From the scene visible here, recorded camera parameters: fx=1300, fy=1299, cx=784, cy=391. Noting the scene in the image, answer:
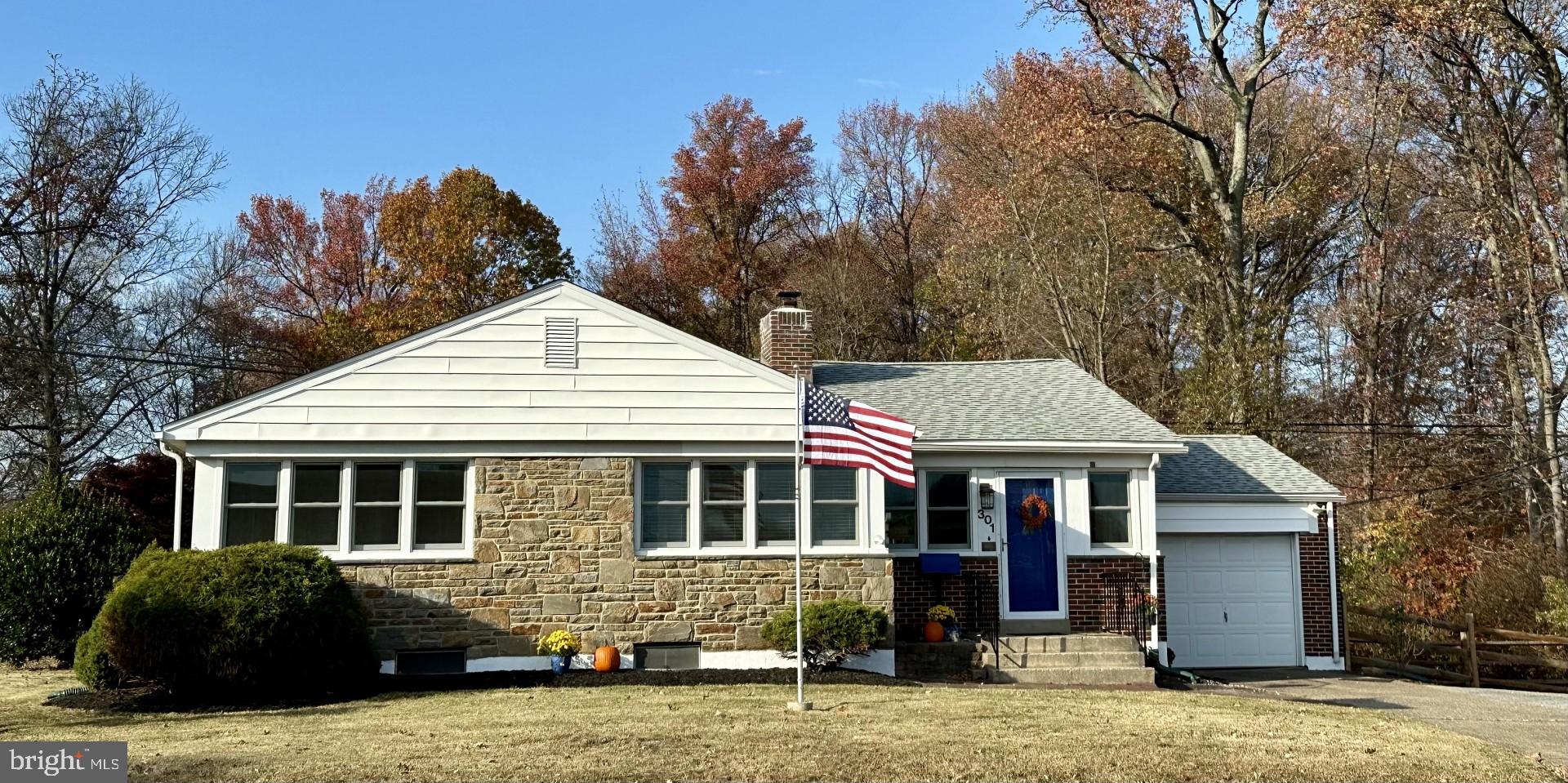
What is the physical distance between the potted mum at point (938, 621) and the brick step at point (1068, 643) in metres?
0.77

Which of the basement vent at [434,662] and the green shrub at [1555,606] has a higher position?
the green shrub at [1555,606]

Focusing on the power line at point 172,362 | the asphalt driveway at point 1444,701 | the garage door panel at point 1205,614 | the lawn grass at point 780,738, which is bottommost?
the asphalt driveway at point 1444,701

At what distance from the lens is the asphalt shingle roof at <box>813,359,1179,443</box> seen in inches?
681

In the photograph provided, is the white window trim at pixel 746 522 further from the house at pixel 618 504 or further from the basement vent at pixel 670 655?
the basement vent at pixel 670 655

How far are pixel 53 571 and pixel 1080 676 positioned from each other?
1400 centimetres

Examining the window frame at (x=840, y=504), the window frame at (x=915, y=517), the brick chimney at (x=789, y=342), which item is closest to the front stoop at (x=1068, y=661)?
the window frame at (x=915, y=517)

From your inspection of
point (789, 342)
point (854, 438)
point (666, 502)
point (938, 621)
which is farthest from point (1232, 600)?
point (666, 502)

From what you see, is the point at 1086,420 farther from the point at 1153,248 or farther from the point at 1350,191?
the point at 1350,191

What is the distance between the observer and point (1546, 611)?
20.3 m

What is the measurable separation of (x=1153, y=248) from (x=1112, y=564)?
539 inches

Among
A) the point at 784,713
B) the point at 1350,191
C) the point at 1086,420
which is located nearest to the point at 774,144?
the point at 1350,191

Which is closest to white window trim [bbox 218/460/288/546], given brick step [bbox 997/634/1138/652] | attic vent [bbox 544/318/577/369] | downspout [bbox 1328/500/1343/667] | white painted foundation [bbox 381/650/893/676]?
white painted foundation [bbox 381/650/893/676]

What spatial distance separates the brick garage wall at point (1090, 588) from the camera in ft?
56.1

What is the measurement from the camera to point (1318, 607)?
18.9 meters
